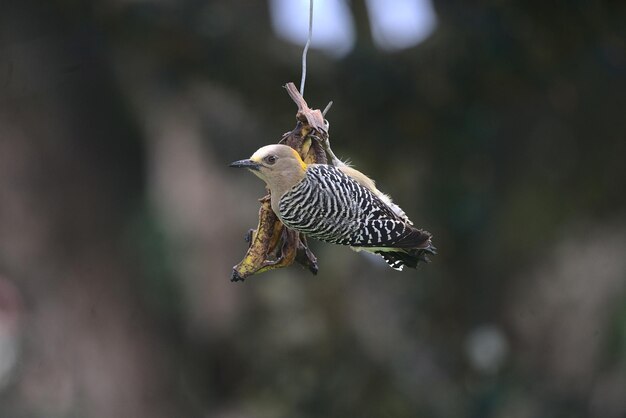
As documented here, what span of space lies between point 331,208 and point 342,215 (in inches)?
1.9

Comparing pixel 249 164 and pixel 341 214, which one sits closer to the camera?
pixel 249 164

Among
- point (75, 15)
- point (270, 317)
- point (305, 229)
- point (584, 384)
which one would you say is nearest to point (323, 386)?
point (270, 317)

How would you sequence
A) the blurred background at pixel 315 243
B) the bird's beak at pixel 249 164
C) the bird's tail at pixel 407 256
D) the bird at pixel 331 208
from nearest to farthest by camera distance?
1. the bird's beak at pixel 249 164
2. the bird at pixel 331 208
3. the bird's tail at pixel 407 256
4. the blurred background at pixel 315 243

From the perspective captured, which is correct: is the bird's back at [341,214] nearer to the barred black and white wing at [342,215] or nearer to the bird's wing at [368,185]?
the barred black and white wing at [342,215]

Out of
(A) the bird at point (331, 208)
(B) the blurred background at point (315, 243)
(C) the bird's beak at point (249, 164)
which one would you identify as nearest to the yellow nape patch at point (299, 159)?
(A) the bird at point (331, 208)

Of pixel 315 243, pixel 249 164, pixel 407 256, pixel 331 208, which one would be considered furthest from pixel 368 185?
pixel 315 243

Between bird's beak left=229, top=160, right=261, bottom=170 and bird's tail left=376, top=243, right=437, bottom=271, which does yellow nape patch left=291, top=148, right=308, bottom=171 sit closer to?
bird's beak left=229, top=160, right=261, bottom=170

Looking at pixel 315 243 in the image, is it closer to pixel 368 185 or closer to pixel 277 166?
pixel 368 185

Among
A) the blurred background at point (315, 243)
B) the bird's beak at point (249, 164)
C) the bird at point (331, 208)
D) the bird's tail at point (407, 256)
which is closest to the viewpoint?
the bird's beak at point (249, 164)

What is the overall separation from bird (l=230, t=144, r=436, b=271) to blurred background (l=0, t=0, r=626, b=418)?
3.08 meters

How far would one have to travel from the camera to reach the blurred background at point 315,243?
6414 millimetres

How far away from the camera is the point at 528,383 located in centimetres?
714

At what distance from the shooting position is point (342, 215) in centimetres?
307

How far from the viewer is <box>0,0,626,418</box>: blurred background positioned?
641 centimetres
